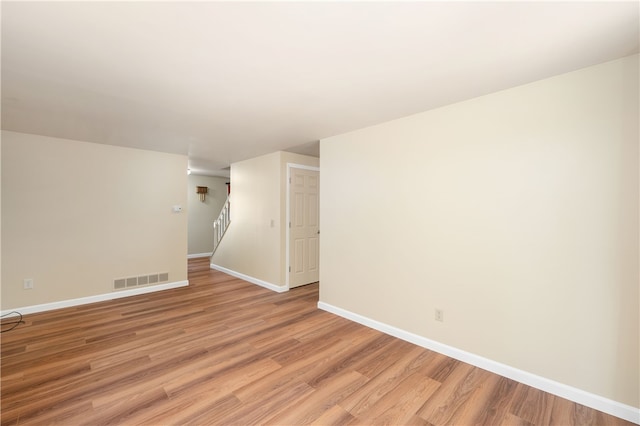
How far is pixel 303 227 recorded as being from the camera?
16.0ft

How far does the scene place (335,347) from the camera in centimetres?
273

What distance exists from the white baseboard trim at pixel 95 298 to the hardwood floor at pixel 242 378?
9.5 inches

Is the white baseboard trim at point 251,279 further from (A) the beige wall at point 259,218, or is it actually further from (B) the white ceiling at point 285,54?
(B) the white ceiling at point 285,54

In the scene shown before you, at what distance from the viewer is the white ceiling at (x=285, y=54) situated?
1376mm

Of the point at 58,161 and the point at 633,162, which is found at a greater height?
the point at 58,161

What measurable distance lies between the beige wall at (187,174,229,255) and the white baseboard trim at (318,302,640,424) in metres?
6.12

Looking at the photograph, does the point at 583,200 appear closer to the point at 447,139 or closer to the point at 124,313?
the point at 447,139

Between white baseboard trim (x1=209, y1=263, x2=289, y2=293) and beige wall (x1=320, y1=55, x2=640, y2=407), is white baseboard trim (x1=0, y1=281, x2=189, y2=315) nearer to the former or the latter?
white baseboard trim (x1=209, y1=263, x2=289, y2=293)

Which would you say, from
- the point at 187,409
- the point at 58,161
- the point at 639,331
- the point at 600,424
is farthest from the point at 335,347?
the point at 58,161

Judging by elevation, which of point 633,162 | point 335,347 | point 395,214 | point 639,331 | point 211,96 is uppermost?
point 211,96

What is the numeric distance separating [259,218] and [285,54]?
360cm

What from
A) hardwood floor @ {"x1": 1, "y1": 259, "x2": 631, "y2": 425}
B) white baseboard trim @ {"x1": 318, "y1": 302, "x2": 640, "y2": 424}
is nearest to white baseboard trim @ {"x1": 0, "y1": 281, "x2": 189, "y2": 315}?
hardwood floor @ {"x1": 1, "y1": 259, "x2": 631, "y2": 425}

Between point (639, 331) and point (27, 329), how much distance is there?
18.5 feet

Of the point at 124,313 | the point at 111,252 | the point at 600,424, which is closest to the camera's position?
the point at 600,424
